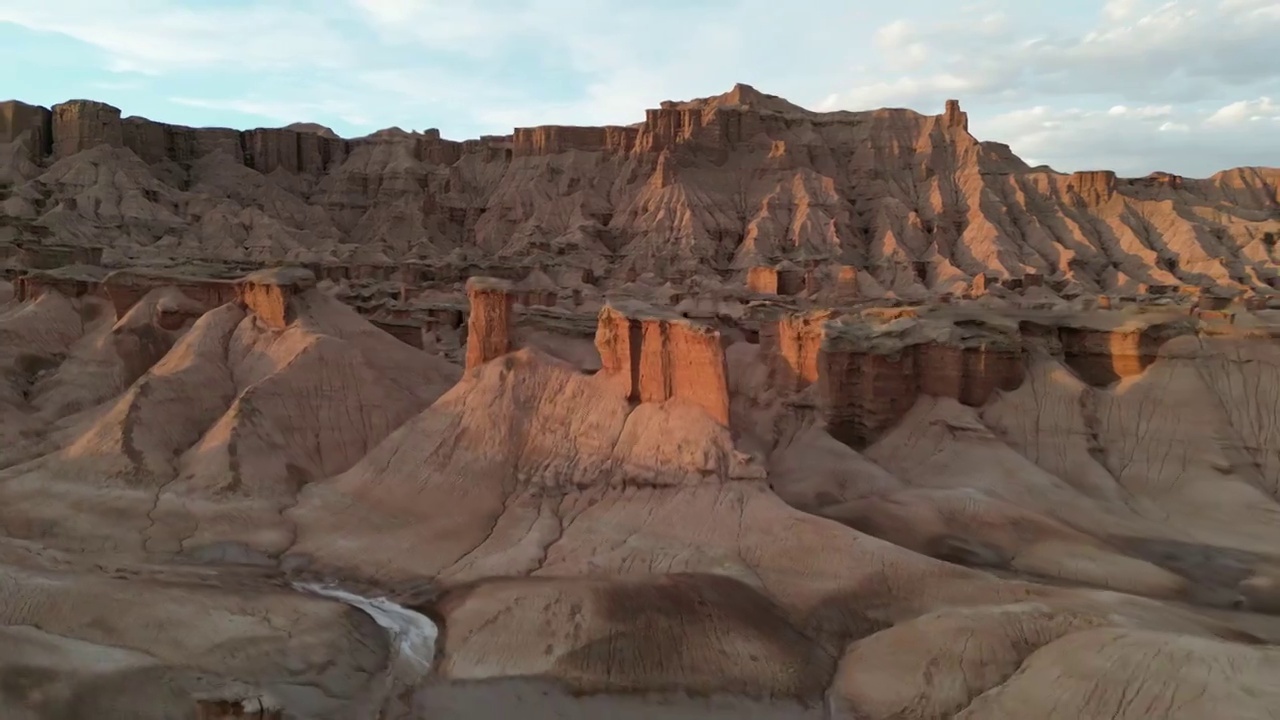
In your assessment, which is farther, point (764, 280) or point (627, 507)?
point (764, 280)

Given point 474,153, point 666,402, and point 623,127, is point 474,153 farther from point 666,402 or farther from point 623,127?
point 666,402

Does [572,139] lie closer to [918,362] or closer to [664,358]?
[918,362]

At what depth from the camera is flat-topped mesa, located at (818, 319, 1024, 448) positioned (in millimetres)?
24281

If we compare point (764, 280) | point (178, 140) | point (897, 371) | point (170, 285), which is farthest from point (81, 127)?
point (897, 371)

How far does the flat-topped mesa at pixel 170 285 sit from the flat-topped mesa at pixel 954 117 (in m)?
69.4

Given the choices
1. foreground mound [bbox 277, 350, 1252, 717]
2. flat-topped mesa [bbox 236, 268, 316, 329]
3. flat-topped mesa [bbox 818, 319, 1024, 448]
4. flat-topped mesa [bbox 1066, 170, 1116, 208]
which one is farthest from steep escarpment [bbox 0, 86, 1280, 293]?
foreground mound [bbox 277, 350, 1252, 717]

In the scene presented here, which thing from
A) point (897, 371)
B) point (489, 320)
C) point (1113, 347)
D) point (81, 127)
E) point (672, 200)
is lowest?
point (897, 371)

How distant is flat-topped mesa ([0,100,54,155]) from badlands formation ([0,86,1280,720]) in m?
48.2

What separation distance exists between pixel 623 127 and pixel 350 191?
2745 centimetres

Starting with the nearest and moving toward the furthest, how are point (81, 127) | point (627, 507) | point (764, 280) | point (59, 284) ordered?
point (627, 507), point (59, 284), point (764, 280), point (81, 127)

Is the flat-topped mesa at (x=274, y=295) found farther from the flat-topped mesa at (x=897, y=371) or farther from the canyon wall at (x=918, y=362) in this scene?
the flat-topped mesa at (x=897, y=371)

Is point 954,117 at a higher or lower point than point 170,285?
higher

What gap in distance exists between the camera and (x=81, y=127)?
78.4 m

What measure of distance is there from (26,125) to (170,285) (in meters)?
65.6
